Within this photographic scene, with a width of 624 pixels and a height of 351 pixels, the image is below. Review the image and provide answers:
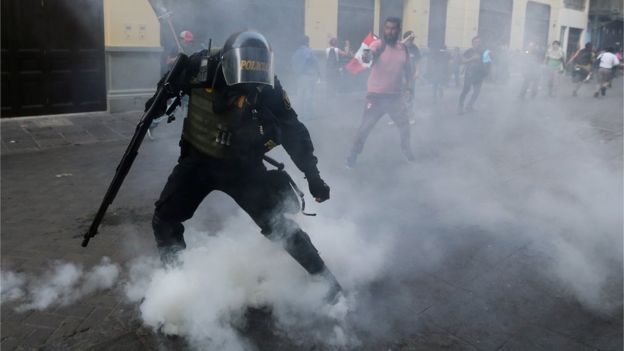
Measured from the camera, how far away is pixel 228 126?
230 centimetres

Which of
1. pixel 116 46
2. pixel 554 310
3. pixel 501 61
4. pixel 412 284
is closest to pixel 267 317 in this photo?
pixel 412 284

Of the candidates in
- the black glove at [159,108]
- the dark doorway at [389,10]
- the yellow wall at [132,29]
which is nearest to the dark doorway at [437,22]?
the dark doorway at [389,10]

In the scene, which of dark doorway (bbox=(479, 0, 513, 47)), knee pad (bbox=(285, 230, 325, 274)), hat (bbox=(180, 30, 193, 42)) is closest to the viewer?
knee pad (bbox=(285, 230, 325, 274))

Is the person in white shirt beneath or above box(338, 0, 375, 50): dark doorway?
beneath

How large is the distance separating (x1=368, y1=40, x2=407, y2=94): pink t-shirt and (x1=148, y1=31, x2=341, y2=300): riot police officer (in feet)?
10.8

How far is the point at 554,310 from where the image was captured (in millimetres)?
2758

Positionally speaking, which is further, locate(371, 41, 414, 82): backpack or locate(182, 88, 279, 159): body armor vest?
locate(371, 41, 414, 82): backpack

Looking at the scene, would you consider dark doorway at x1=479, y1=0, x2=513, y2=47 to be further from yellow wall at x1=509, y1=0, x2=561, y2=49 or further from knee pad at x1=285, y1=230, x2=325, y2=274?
knee pad at x1=285, y1=230, x2=325, y2=274

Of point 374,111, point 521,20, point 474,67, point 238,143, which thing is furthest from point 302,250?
point 474,67

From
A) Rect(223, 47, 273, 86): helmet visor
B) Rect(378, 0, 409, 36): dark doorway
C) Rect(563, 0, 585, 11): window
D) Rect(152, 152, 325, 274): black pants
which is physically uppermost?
Rect(563, 0, 585, 11): window

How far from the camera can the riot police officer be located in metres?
2.21

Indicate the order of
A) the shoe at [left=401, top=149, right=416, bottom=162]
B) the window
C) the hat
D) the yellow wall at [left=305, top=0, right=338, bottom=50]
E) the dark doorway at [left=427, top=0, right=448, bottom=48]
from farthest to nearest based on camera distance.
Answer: the window
the yellow wall at [left=305, top=0, right=338, bottom=50]
the dark doorway at [left=427, top=0, right=448, bottom=48]
the shoe at [left=401, top=149, right=416, bottom=162]
the hat

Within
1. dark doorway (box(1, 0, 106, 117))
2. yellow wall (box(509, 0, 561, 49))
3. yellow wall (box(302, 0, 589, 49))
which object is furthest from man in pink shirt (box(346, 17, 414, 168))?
dark doorway (box(1, 0, 106, 117))

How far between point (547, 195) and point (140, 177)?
372cm
